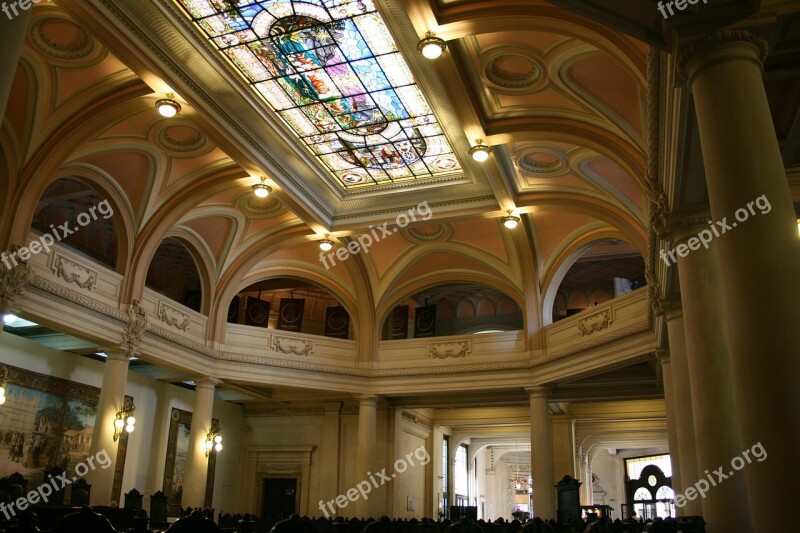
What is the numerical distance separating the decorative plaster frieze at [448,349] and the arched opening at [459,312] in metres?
1.97

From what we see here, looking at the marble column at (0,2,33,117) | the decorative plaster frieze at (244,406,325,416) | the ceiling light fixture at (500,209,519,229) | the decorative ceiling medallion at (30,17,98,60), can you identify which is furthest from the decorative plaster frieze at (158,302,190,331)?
the marble column at (0,2,33,117)

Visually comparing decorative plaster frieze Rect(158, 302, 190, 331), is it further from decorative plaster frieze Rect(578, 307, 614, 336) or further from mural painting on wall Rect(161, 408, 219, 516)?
decorative plaster frieze Rect(578, 307, 614, 336)

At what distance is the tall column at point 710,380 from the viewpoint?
5.80 m

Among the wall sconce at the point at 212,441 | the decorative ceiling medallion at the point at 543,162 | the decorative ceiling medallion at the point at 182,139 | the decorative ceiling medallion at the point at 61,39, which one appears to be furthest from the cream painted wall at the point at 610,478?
the decorative ceiling medallion at the point at 61,39

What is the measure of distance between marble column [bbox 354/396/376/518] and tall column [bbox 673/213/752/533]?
10513mm

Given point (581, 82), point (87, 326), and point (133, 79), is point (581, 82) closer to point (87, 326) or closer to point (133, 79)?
point (133, 79)

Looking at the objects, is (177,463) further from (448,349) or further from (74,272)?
(448,349)

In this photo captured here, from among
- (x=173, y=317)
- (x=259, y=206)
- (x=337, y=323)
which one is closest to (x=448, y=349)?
(x=337, y=323)

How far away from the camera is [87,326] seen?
11.8 metres

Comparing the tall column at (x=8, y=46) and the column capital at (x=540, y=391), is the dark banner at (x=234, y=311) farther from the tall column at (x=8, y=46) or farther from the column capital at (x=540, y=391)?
the tall column at (x=8, y=46)

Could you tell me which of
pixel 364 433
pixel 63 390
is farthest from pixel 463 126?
pixel 63 390

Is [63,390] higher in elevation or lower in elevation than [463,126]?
lower

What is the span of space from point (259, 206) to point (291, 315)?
17.2 feet

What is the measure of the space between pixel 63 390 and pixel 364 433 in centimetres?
695
